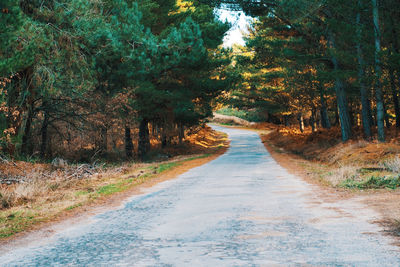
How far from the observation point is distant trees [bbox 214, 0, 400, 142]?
18.1m

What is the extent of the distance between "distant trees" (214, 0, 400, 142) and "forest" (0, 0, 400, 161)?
7 cm

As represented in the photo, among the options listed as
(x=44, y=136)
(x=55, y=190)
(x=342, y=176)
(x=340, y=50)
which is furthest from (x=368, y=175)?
(x=44, y=136)

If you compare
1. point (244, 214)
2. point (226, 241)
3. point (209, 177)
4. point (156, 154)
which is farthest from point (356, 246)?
point (156, 154)

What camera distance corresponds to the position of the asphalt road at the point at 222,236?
4953 mm

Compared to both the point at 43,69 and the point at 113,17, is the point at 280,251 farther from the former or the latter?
the point at 113,17

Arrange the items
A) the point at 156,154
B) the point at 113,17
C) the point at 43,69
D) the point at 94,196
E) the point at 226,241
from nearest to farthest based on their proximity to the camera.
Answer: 1. the point at 226,241
2. the point at 94,196
3. the point at 43,69
4. the point at 113,17
5. the point at 156,154

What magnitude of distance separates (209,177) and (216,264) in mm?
10228

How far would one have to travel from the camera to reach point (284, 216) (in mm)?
7609

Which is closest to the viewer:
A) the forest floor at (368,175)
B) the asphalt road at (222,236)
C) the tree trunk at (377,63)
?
the asphalt road at (222,236)

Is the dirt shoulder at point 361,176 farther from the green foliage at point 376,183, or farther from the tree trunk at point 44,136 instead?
the tree trunk at point 44,136

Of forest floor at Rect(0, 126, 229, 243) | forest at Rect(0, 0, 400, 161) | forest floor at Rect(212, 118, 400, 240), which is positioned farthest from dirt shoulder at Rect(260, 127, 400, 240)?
forest floor at Rect(0, 126, 229, 243)

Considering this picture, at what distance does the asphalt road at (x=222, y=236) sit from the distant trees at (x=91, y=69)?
6001 millimetres

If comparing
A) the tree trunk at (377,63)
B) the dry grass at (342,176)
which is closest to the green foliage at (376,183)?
the dry grass at (342,176)

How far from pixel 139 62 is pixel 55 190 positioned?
24.5 ft
